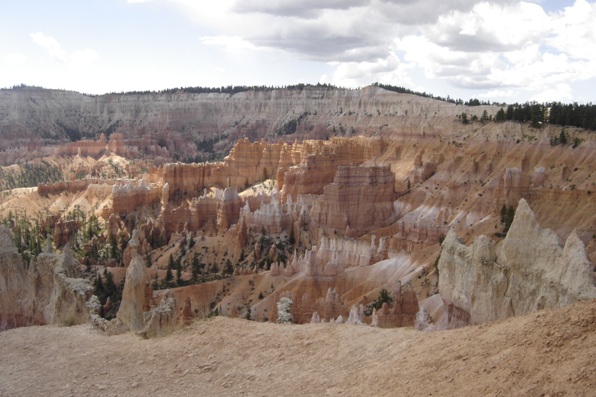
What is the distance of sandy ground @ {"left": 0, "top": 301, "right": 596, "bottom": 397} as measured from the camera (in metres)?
11.4

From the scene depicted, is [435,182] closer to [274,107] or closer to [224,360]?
[224,360]

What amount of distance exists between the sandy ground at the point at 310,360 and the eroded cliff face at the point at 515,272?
279 inches

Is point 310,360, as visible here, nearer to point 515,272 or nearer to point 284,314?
point 515,272

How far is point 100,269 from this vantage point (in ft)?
155

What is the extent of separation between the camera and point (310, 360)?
15406 mm

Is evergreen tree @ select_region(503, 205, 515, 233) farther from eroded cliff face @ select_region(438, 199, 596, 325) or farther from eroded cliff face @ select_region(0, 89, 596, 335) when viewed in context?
eroded cliff face @ select_region(438, 199, 596, 325)

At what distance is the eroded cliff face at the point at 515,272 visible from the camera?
2042cm

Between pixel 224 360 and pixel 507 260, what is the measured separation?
12614 mm

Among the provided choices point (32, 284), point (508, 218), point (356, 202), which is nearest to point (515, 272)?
point (32, 284)

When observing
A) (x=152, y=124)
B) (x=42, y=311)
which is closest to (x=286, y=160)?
(x=42, y=311)

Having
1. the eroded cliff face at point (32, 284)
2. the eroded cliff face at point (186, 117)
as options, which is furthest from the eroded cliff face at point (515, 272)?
the eroded cliff face at point (186, 117)

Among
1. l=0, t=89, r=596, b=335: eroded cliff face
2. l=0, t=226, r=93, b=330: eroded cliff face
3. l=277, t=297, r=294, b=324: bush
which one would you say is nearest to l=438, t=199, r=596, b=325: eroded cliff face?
l=0, t=89, r=596, b=335: eroded cliff face

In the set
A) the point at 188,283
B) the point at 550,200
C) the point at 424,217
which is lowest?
the point at 188,283

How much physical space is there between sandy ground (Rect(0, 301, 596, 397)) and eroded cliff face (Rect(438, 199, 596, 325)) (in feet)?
23.2
